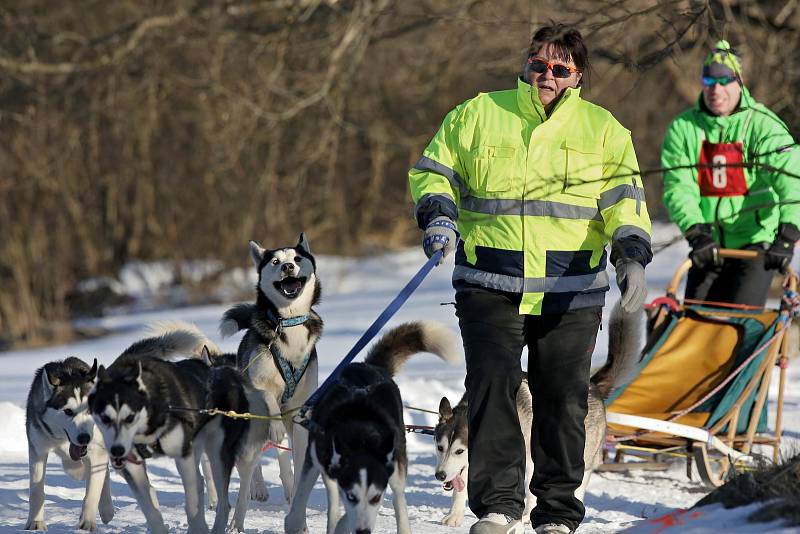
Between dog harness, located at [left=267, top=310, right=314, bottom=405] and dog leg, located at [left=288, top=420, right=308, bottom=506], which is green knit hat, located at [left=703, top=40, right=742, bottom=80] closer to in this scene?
dog harness, located at [left=267, top=310, right=314, bottom=405]

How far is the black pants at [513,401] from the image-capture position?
3848mm

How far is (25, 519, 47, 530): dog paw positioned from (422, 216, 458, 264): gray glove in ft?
6.16

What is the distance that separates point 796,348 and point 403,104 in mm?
11157

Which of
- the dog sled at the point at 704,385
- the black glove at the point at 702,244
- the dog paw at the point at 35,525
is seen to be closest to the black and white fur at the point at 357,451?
the dog paw at the point at 35,525

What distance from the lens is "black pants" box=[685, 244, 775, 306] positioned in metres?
5.93

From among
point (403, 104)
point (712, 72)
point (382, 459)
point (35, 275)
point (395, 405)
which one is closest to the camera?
point (382, 459)

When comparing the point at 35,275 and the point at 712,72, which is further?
the point at 35,275

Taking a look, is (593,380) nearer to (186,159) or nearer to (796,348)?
(796,348)

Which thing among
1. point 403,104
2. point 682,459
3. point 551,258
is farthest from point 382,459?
point 403,104

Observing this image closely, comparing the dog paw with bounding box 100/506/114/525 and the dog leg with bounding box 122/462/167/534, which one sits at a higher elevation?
the dog leg with bounding box 122/462/167/534

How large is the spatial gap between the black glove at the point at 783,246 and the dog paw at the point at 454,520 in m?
2.14

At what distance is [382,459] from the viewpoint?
373cm

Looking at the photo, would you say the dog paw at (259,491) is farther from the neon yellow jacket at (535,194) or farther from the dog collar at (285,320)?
the neon yellow jacket at (535,194)

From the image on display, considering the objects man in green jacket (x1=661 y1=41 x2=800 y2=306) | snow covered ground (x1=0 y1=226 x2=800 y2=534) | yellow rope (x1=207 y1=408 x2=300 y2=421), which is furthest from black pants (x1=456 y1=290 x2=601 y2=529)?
man in green jacket (x1=661 y1=41 x2=800 y2=306)
